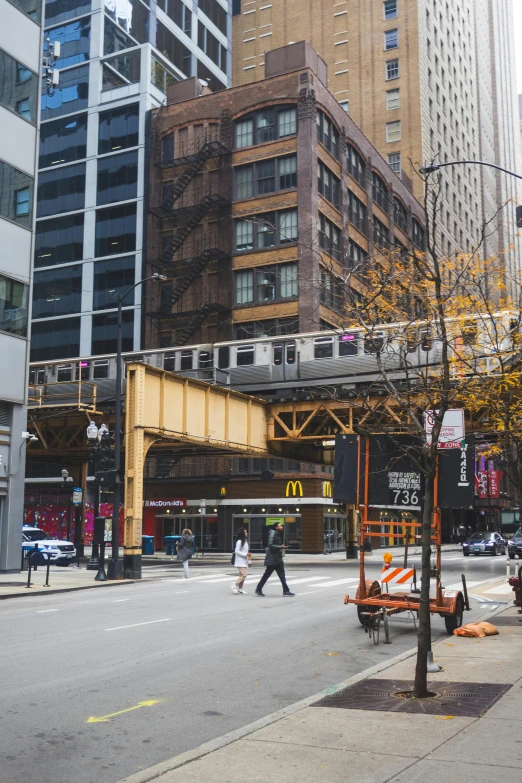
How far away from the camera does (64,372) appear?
133 ft

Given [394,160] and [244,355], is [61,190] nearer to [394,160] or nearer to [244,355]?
[394,160]

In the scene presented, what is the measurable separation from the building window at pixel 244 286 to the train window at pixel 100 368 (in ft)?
65.6

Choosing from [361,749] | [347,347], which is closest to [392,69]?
[347,347]

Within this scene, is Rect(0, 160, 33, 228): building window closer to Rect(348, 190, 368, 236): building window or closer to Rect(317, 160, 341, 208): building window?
Rect(317, 160, 341, 208): building window

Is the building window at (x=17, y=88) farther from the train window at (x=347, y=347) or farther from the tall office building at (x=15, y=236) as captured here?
the train window at (x=347, y=347)

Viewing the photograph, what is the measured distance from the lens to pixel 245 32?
3519 inches

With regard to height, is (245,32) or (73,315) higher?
(245,32)

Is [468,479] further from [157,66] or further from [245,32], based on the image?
[245,32]

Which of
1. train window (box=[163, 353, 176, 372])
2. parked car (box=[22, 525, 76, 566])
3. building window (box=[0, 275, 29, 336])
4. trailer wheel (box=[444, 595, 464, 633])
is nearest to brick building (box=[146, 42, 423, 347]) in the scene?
train window (box=[163, 353, 176, 372])

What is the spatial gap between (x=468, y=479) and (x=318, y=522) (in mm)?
42639

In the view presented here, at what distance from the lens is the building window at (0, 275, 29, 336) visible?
95.3 ft

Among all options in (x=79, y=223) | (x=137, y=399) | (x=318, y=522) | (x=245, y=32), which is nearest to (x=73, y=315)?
(x=79, y=223)

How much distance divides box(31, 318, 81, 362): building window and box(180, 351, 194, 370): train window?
2651 cm

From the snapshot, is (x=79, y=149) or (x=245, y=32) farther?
(x=245, y=32)
